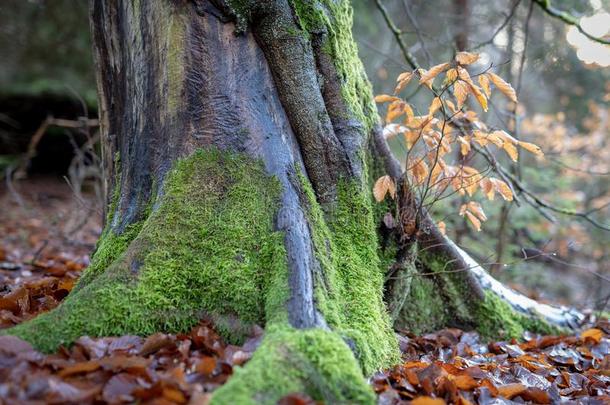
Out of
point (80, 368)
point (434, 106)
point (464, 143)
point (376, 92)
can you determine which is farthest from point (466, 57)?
point (376, 92)

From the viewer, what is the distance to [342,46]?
2951 mm

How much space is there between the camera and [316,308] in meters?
2.03

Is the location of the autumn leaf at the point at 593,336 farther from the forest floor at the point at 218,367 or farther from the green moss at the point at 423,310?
the green moss at the point at 423,310

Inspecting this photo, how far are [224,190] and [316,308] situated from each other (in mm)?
790

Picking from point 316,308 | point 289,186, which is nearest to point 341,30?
point 289,186

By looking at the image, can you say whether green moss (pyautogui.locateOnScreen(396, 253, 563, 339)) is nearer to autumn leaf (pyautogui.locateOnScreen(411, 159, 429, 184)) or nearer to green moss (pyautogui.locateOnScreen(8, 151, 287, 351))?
autumn leaf (pyautogui.locateOnScreen(411, 159, 429, 184))

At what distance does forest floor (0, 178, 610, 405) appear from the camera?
5.04ft

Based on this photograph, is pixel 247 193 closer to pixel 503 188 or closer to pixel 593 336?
pixel 503 188

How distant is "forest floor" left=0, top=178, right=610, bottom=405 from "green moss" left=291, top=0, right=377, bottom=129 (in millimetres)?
1434

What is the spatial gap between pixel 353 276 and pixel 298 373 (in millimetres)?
889

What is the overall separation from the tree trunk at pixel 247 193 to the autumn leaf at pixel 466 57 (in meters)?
0.67

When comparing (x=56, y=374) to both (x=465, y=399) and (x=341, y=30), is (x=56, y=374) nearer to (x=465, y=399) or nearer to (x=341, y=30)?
(x=465, y=399)

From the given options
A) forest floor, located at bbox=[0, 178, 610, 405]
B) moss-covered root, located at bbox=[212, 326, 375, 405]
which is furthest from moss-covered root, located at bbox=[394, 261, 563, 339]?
moss-covered root, located at bbox=[212, 326, 375, 405]

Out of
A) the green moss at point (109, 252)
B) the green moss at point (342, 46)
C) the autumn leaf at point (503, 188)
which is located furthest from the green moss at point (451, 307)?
the green moss at point (109, 252)
